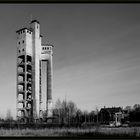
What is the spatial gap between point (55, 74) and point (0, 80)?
81 cm

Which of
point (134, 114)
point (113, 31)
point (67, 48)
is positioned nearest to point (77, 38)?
point (67, 48)

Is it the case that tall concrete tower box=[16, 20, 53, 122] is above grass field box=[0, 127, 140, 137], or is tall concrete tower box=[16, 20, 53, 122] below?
above

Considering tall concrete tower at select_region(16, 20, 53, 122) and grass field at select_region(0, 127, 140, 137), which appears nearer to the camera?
grass field at select_region(0, 127, 140, 137)

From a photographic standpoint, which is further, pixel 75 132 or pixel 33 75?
pixel 33 75

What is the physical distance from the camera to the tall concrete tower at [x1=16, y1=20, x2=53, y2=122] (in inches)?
192

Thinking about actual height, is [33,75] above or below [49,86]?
above

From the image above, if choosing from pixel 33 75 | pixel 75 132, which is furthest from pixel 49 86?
pixel 75 132

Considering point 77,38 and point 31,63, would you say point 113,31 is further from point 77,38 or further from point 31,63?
point 31,63

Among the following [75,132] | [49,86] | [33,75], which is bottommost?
[75,132]

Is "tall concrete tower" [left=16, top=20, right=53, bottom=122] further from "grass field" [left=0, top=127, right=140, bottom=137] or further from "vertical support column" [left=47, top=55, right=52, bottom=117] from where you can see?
"grass field" [left=0, top=127, right=140, bottom=137]

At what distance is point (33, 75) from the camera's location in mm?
4992

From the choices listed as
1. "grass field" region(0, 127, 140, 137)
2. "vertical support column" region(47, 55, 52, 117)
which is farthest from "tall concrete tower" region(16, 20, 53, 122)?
"grass field" region(0, 127, 140, 137)

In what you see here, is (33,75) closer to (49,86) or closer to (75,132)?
(49,86)

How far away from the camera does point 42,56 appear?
5020 millimetres
